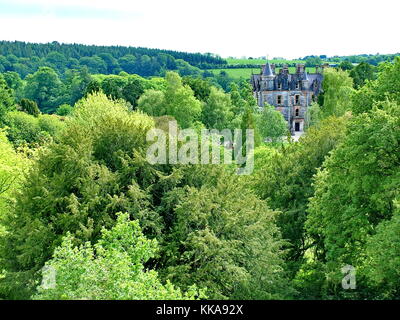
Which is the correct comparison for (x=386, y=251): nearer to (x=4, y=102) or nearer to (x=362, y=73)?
(x=4, y=102)

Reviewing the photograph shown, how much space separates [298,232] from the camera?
29.6 m

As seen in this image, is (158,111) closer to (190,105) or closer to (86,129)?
(190,105)

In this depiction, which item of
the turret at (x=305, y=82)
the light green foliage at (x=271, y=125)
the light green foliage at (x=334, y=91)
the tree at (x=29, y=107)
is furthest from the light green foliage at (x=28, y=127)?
the turret at (x=305, y=82)

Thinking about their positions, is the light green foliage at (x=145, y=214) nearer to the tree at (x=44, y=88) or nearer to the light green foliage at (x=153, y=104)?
the light green foliage at (x=153, y=104)

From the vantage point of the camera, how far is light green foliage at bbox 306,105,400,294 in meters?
21.2

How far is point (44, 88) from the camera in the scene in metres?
130

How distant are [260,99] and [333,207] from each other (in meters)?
71.0

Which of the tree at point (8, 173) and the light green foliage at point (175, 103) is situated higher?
the light green foliage at point (175, 103)

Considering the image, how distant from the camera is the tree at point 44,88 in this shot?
12988cm

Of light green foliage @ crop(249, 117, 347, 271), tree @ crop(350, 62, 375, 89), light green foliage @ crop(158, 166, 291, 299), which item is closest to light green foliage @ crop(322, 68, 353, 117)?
tree @ crop(350, 62, 375, 89)

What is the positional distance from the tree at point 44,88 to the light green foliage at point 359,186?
114 meters

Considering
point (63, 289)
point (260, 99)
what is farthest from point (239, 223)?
point (260, 99)

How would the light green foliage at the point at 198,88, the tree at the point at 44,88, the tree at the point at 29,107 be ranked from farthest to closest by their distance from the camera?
the tree at the point at 44,88 < the light green foliage at the point at 198,88 < the tree at the point at 29,107
